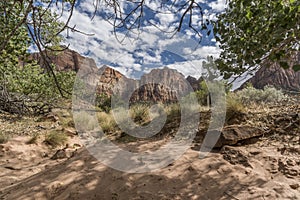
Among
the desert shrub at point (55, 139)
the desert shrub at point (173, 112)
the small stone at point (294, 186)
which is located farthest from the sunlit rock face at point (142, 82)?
the small stone at point (294, 186)

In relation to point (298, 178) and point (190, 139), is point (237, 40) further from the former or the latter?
A: point (190, 139)

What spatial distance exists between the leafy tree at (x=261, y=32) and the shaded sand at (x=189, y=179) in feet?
4.63

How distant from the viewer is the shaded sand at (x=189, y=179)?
2814 mm

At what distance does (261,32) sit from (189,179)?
209 centimetres

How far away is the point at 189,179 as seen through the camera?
3.17 m

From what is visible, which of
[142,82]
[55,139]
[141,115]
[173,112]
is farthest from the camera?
[142,82]

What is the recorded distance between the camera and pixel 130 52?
5.00 m

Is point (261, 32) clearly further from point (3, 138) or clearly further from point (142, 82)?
point (142, 82)

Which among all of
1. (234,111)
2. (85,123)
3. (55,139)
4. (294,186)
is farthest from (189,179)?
(85,123)

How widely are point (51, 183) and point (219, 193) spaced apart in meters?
2.26

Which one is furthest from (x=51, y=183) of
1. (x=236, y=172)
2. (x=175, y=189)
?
(x=236, y=172)

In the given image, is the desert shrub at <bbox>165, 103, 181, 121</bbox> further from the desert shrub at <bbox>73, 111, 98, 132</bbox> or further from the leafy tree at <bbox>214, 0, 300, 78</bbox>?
the leafy tree at <bbox>214, 0, 300, 78</bbox>

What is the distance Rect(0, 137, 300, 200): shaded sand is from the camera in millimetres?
2814

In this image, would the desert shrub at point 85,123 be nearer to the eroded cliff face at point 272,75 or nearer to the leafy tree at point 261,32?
the eroded cliff face at point 272,75
